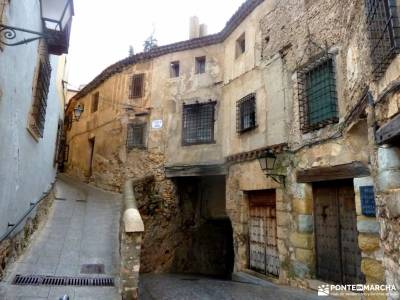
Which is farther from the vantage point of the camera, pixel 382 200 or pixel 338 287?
pixel 338 287

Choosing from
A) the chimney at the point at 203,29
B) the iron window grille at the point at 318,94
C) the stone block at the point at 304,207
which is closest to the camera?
the iron window grille at the point at 318,94

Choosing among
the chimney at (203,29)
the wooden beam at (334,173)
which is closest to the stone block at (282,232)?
the wooden beam at (334,173)

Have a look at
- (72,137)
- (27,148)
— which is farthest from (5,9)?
(72,137)

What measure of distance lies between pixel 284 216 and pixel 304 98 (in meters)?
2.77

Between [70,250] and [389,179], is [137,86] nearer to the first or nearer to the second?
[70,250]

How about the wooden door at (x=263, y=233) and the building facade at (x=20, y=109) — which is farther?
the wooden door at (x=263, y=233)

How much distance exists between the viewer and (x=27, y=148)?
5.93 meters

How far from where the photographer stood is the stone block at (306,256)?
6.76 metres

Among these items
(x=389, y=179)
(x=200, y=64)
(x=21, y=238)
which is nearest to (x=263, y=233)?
(x=389, y=179)

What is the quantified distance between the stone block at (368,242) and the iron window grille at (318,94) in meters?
2.29

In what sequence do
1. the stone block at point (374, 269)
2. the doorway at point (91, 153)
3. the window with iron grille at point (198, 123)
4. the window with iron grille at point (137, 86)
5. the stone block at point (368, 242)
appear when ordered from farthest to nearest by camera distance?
the doorway at point (91, 153)
the window with iron grille at point (137, 86)
the window with iron grille at point (198, 123)
the stone block at point (368, 242)
the stone block at point (374, 269)

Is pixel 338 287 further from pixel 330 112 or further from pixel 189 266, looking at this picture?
pixel 189 266

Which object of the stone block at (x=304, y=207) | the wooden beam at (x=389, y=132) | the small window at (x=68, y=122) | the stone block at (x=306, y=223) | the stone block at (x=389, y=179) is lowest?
the stone block at (x=306, y=223)

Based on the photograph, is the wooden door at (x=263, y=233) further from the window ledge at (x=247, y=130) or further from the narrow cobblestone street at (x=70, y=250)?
the narrow cobblestone street at (x=70, y=250)
